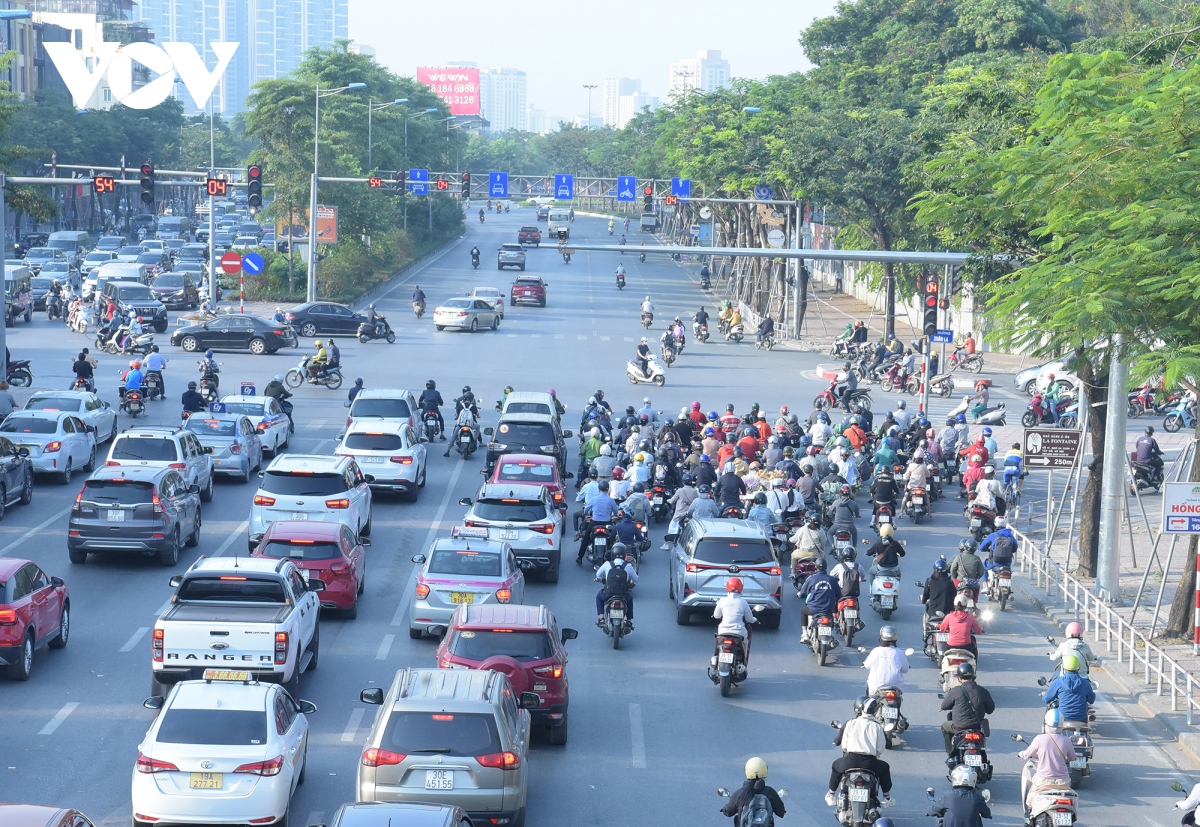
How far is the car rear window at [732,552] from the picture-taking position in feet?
68.3

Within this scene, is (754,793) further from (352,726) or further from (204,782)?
(352,726)

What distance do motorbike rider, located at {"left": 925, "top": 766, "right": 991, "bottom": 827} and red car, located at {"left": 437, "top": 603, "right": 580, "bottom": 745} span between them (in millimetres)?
4471

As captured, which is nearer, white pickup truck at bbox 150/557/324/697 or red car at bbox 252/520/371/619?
white pickup truck at bbox 150/557/324/697

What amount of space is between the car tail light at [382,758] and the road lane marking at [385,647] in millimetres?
6702

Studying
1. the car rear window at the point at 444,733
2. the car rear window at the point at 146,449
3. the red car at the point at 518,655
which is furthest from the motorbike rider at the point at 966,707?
the car rear window at the point at 146,449

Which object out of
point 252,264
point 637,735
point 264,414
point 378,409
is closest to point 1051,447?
point 637,735

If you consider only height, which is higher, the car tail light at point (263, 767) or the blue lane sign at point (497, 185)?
the blue lane sign at point (497, 185)

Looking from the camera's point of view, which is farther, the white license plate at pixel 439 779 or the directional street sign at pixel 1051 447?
the directional street sign at pixel 1051 447

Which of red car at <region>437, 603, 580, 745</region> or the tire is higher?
red car at <region>437, 603, 580, 745</region>

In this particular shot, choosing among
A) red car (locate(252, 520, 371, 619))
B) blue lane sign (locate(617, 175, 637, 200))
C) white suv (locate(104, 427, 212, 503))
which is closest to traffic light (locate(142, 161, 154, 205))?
white suv (locate(104, 427, 212, 503))

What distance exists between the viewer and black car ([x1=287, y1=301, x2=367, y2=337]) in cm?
5828

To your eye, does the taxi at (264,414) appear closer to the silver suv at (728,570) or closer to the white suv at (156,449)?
the white suv at (156,449)

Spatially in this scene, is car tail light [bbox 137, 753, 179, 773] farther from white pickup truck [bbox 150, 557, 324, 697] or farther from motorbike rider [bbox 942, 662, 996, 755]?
motorbike rider [bbox 942, 662, 996, 755]

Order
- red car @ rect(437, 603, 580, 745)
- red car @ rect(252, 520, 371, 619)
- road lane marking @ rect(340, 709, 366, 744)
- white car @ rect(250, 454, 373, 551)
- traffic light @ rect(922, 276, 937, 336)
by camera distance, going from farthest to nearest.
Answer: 1. traffic light @ rect(922, 276, 937, 336)
2. white car @ rect(250, 454, 373, 551)
3. red car @ rect(252, 520, 371, 619)
4. road lane marking @ rect(340, 709, 366, 744)
5. red car @ rect(437, 603, 580, 745)
